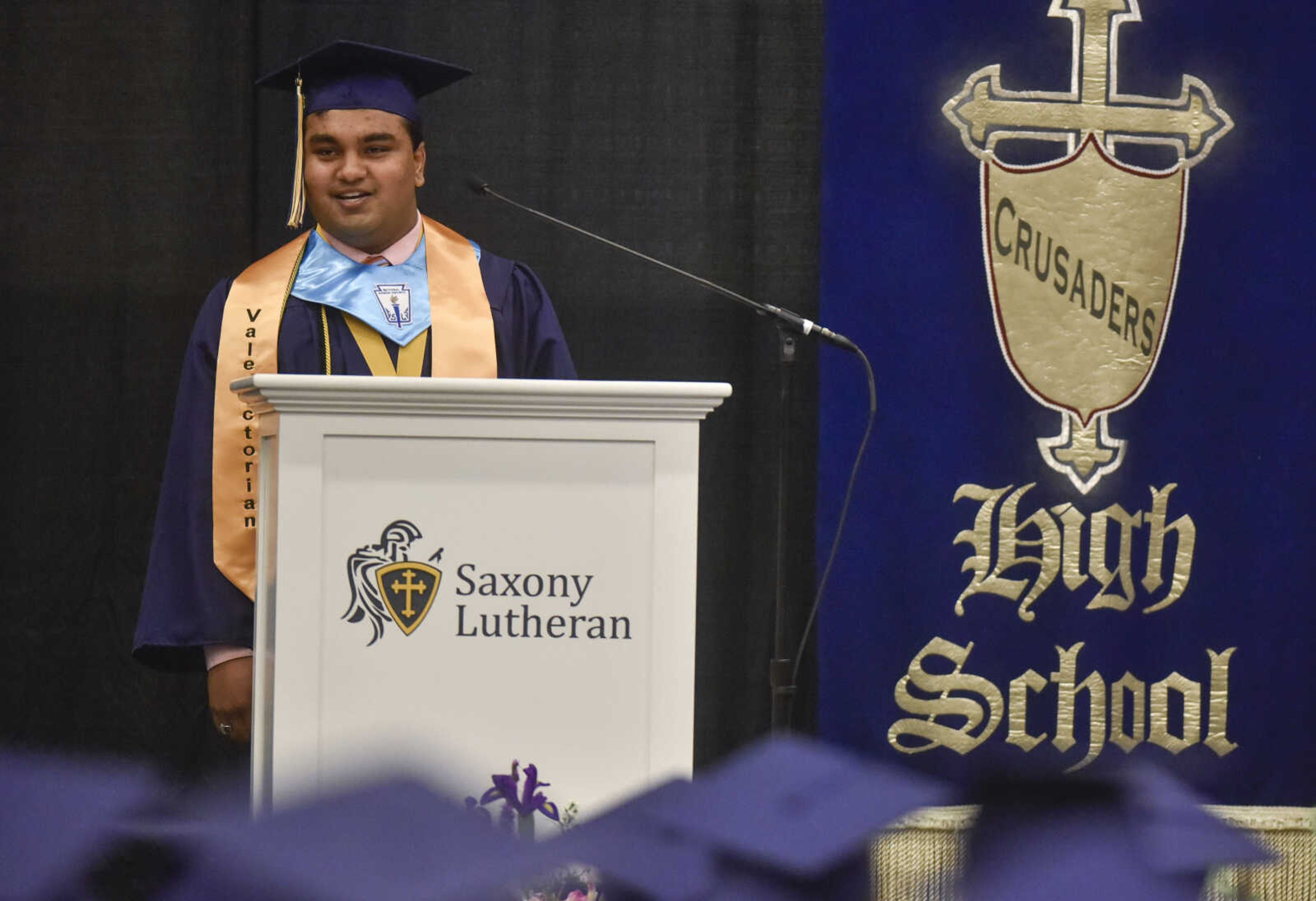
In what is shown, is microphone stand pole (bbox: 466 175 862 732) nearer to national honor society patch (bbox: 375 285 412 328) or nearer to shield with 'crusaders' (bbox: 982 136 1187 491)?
national honor society patch (bbox: 375 285 412 328)

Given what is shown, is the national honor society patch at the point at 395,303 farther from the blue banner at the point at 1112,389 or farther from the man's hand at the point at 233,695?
the blue banner at the point at 1112,389

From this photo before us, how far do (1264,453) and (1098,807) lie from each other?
3.10m

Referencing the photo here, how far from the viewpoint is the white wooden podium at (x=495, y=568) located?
1737mm

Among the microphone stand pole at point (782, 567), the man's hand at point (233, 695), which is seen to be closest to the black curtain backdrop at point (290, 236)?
the microphone stand pole at point (782, 567)

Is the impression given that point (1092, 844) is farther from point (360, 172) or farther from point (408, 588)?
point (360, 172)

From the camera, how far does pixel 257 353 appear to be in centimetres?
244

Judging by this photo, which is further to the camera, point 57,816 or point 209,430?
point 209,430

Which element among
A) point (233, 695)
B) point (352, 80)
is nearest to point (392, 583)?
point (233, 695)

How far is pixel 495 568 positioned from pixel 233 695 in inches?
→ 30.3

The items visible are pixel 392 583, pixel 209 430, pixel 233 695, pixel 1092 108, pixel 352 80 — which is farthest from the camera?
pixel 1092 108

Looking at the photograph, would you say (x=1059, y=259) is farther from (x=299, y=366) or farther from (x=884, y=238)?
(x=299, y=366)

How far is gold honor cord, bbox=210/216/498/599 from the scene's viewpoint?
2350mm

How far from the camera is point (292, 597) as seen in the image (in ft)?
5.71

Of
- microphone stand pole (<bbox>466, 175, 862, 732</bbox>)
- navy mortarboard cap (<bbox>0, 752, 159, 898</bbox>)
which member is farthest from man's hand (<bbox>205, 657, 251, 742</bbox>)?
navy mortarboard cap (<bbox>0, 752, 159, 898</bbox>)
